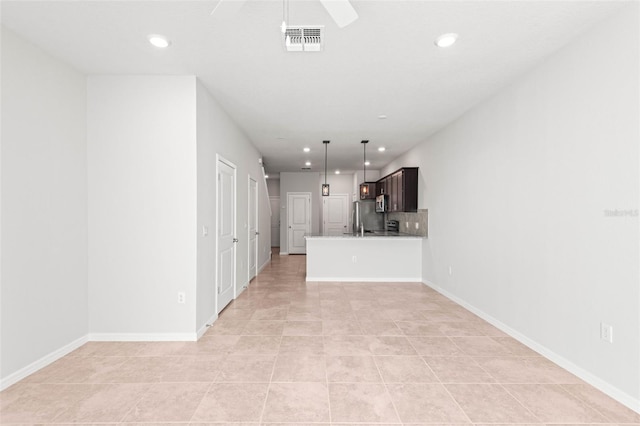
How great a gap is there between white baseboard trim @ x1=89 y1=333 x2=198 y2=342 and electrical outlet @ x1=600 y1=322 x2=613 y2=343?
3.55 m

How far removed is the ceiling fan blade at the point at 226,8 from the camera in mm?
1667

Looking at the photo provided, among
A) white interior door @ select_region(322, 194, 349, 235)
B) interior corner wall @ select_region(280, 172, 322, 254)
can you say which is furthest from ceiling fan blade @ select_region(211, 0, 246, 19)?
white interior door @ select_region(322, 194, 349, 235)

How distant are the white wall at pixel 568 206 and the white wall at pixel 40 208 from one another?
14.7 ft

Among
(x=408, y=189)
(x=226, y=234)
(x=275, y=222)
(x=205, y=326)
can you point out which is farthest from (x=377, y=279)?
(x=275, y=222)

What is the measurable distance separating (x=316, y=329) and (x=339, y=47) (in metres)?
2.91

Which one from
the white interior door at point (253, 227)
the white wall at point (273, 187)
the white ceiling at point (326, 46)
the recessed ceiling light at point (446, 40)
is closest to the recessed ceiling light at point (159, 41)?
the white ceiling at point (326, 46)

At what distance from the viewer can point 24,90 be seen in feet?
8.07

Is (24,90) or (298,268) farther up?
(24,90)

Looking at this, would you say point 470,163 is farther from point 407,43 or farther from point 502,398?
point 502,398

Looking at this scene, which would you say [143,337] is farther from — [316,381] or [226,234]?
[316,381]

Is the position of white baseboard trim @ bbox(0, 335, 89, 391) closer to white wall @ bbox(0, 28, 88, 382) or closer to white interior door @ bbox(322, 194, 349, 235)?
white wall @ bbox(0, 28, 88, 382)

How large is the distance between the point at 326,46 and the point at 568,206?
247cm

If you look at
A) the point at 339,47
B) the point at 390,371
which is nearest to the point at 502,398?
the point at 390,371

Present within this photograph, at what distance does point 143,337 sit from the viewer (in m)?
3.16
